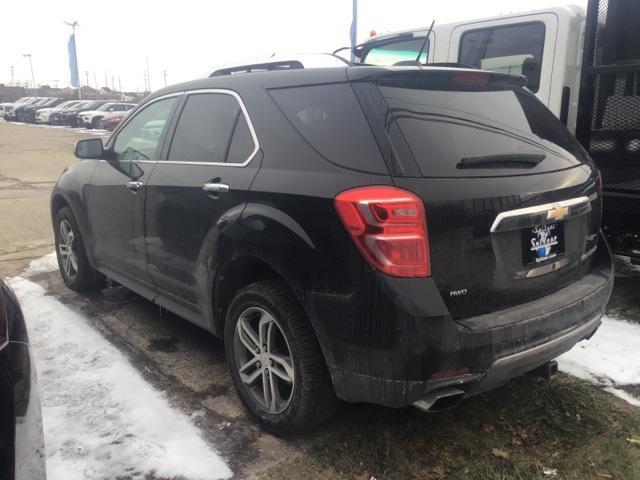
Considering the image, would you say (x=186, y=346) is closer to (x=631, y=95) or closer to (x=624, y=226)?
(x=624, y=226)

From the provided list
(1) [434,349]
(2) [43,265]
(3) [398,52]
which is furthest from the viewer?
(3) [398,52]

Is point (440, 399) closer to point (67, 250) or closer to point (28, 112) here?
point (67, 250)

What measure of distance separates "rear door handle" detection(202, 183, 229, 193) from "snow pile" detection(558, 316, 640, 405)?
7.53ft

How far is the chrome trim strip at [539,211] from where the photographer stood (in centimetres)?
229

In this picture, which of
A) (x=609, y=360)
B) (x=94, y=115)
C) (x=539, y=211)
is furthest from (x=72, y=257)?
(x=94, y=115)

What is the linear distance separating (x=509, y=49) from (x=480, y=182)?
12.8 ft

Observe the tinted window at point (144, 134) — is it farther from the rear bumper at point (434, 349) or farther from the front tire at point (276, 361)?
the rear bumper at point (434, 349)

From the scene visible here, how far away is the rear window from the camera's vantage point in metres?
2.29

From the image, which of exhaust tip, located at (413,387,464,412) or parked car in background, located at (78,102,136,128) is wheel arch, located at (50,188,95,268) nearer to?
exhaust tip, located at (413,387,464,412)

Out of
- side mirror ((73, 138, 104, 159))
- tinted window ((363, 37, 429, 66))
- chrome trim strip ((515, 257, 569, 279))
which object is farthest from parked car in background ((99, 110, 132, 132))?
chrome trim strip ((515, 257, 569, 279))

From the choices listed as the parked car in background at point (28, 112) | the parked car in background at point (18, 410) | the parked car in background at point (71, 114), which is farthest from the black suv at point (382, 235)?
the parked car in background at point (28, 112)

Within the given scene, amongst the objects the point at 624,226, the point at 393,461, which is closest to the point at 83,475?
the point at 393,461

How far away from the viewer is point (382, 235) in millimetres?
2152

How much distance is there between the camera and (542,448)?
2682 millimetres
